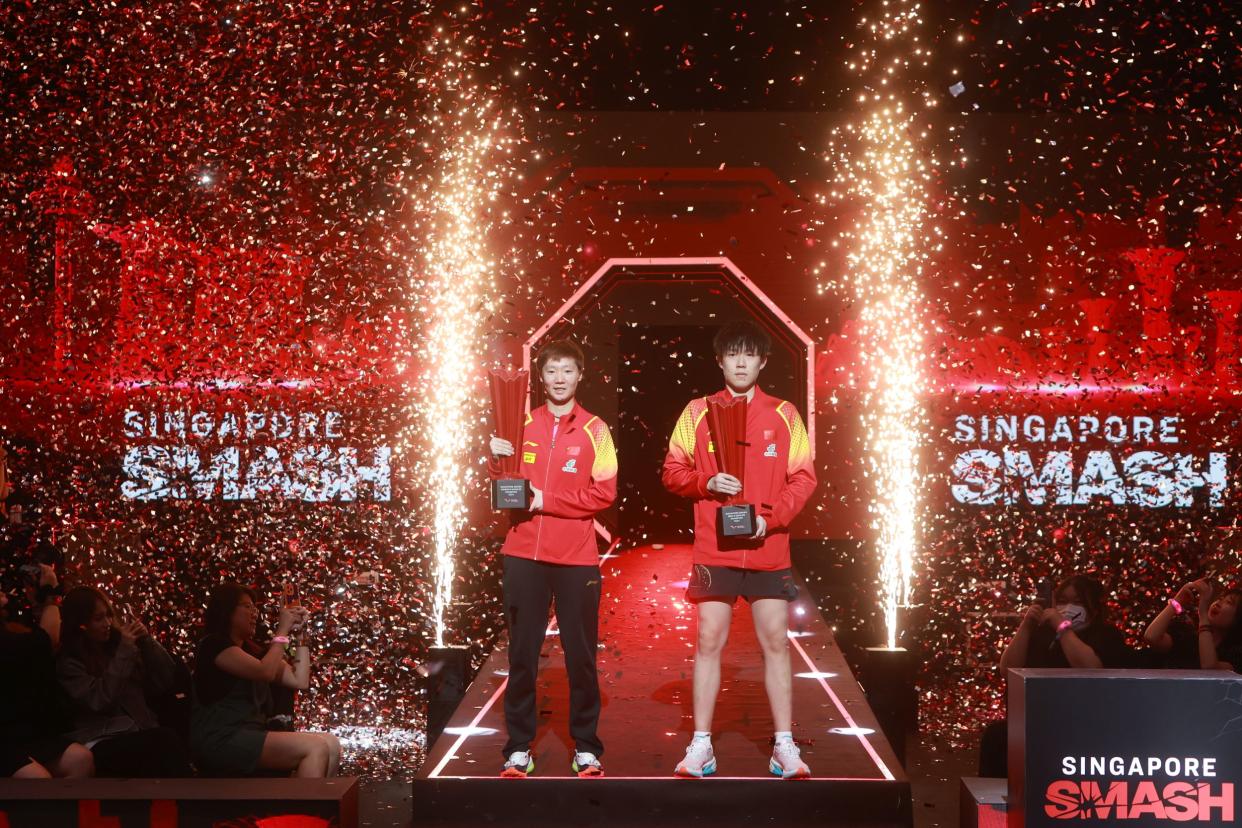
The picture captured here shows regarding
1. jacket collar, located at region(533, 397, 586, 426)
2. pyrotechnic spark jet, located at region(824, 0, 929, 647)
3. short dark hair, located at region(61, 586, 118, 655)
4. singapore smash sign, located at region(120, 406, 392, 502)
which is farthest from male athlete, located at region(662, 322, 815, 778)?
singapore smash sign, located at region(120, 406, 392, 502)

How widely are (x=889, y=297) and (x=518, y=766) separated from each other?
282 inches

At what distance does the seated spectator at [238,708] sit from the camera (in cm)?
364

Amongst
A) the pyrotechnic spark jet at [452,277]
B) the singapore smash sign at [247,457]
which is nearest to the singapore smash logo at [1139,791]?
the pyrotechnic spark jet at [452,277]

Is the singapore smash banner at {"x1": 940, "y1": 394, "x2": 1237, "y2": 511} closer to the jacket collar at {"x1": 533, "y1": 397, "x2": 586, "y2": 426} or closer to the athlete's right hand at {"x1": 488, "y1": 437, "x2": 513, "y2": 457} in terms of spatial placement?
the jacket collar at {"x1": 533, "y1": 397, "x2": 586, "y2": 426}

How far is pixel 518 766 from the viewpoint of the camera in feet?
11.8

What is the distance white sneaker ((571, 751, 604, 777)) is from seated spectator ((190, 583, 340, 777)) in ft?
2.61

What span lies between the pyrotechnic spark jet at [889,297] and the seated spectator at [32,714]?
6.32 m

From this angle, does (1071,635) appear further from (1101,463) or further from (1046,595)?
(1101,463)

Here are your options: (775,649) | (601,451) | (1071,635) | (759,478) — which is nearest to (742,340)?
(759,478)

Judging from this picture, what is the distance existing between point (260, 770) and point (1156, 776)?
2.50 metres

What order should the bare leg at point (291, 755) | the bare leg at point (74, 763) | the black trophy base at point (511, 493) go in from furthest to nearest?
the bare leg at point (291, 755)
the black trophy base at point (511, 493)
the bare leg at point (74, 763)

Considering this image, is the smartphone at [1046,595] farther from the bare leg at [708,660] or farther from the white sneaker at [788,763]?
the bare leg at [708,660]

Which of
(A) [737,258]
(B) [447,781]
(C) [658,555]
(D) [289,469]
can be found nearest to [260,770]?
(B) [447,781]

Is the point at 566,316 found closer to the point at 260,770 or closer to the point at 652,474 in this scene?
the point at 652,474
